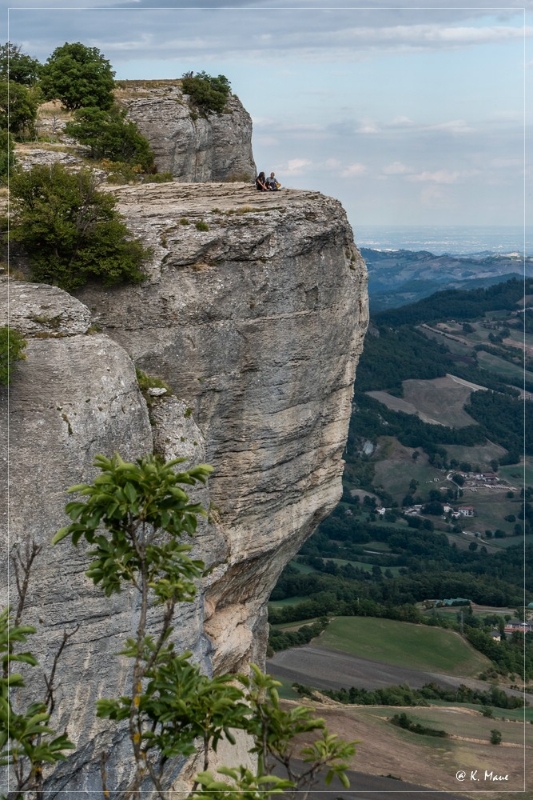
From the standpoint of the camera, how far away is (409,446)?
161m

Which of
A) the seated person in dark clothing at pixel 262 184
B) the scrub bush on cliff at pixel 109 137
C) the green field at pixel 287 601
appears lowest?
the green field at pixel 287 601

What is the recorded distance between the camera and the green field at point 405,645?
69.1 metres

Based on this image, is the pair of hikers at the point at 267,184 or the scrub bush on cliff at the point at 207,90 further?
the scrub bush on cliff at the point at 207,90

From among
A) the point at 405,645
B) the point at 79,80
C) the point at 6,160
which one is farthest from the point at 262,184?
the point at 405,645

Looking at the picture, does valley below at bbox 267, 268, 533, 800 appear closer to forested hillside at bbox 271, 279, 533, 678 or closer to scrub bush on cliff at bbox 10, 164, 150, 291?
forested hillside at bbox 271, 279, 533, 678

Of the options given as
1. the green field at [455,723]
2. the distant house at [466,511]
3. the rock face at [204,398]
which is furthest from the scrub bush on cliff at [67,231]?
the distant house at [466,511]

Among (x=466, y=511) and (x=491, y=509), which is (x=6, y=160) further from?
(x=491, y=509)

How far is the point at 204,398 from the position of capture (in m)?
21.4

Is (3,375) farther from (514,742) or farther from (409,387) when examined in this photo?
(409,387)

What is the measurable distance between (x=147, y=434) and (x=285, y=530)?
26.2 ft

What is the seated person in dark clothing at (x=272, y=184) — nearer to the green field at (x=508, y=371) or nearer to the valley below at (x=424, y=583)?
the valley below at (x=424, y=583)

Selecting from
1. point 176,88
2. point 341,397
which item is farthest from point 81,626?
point 176,88

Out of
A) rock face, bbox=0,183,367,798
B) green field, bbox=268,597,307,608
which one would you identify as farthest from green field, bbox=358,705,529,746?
green field, bbox=268,597,307,608

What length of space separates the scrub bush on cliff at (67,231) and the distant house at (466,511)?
12674cm
